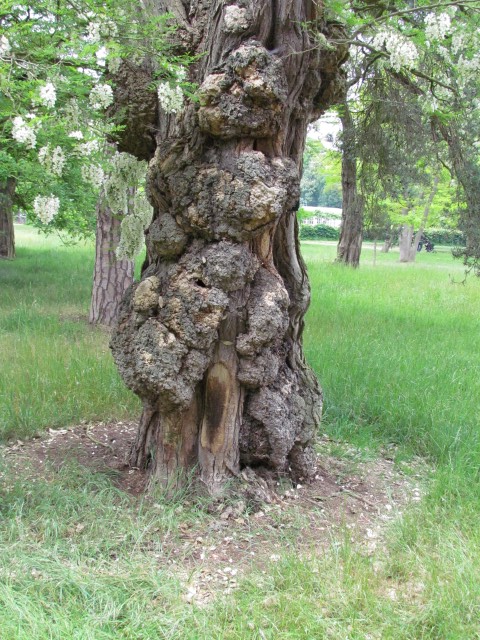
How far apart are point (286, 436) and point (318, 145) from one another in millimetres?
14531

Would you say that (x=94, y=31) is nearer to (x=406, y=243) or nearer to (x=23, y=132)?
(x=23, y=132)

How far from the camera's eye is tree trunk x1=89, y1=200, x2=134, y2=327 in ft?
26.6

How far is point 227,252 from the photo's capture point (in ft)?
11.2

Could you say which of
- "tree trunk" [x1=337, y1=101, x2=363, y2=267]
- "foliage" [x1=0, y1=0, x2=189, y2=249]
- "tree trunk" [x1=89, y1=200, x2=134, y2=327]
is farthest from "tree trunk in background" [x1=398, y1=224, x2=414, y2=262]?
"foliage" [x1=0, y1=0, x2=189, y2=249]

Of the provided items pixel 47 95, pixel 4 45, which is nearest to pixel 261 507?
pixel 47 95

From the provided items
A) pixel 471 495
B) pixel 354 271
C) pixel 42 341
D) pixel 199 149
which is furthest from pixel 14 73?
pixel 354 271

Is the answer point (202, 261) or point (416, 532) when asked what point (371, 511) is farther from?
point (202, 261)

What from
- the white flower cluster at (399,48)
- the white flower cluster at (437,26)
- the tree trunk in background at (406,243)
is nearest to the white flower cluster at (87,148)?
the white flower cluster at (399,48)

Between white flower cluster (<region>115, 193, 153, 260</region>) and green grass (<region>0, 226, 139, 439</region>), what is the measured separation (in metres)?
1.58

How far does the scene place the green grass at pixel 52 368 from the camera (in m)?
4.96

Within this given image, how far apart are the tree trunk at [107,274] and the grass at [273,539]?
2043mm

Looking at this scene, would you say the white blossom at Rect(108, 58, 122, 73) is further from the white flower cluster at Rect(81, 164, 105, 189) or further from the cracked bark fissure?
the white flower cluster at Rect(81, 164, 105, 189)

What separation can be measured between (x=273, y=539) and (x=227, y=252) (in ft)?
5.45

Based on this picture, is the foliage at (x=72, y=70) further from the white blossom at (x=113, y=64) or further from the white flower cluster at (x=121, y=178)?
the white flower cluster at (x=121, y=178)
